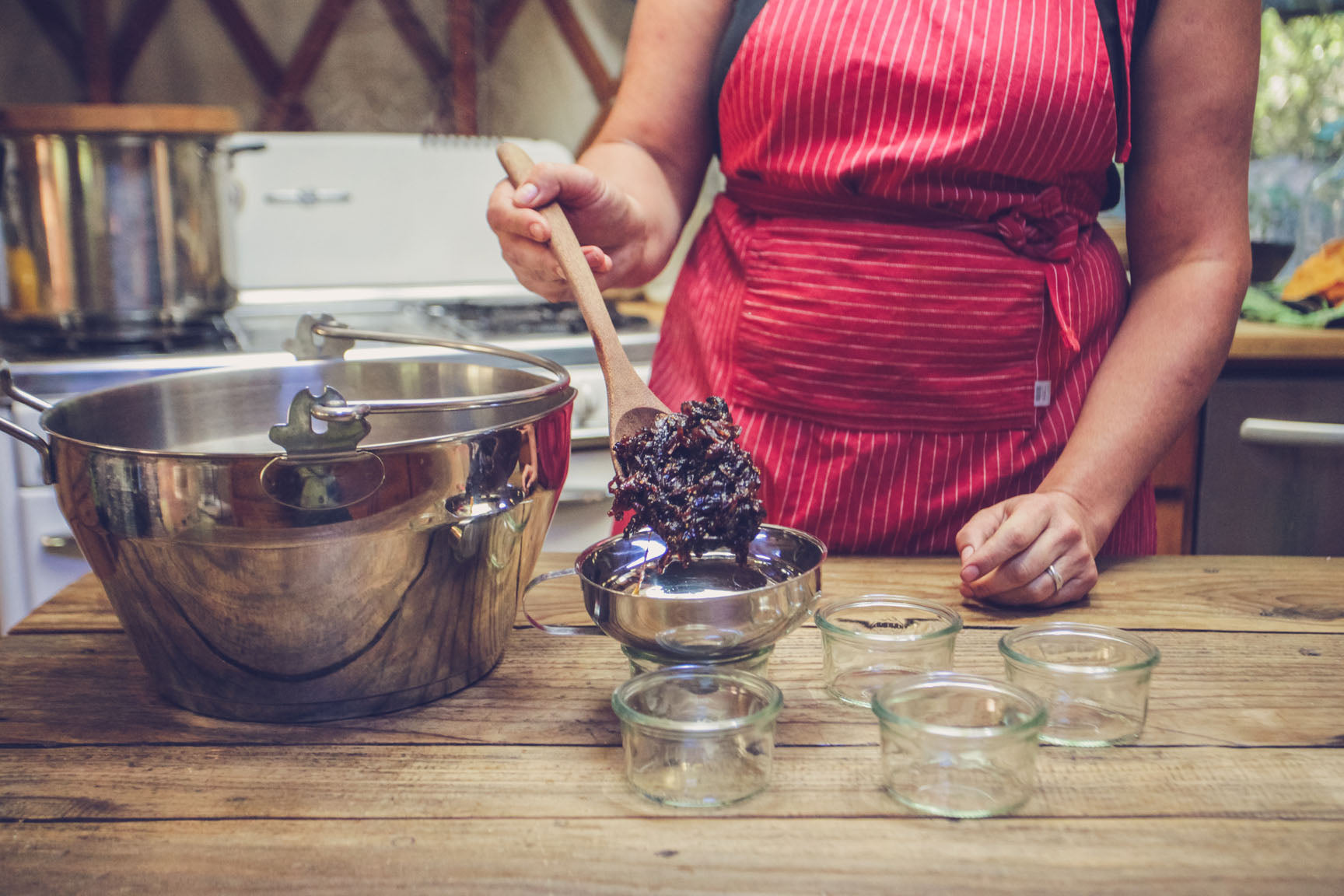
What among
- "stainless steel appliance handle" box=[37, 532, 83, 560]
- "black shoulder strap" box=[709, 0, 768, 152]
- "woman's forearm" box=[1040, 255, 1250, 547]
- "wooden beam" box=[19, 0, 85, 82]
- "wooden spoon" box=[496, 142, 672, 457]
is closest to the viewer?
"wooden spoon" box=[496, 142, 672, 457]

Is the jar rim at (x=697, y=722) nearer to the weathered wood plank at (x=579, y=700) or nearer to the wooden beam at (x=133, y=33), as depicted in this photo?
the weathered wood plank at (x=579, y=700)

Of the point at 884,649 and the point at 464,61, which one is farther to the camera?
the point at 464,61

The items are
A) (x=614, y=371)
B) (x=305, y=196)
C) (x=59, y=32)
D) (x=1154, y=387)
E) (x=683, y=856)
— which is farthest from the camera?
(x=59, y=32)

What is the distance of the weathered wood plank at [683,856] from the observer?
421 millimetres

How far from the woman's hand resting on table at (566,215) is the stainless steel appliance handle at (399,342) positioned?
3.1 inches

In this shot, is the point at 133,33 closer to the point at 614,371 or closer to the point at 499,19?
the point at 499,19

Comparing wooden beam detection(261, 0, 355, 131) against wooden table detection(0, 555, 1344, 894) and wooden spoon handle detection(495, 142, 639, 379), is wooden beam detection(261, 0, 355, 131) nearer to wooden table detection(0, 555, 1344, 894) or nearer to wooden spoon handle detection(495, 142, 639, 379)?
wooden spoon handle detection(495, 142, 639, 379)

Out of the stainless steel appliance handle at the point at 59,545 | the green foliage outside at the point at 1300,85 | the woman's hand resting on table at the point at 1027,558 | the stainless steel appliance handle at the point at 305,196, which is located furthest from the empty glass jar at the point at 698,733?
the green foliage outside at the point at 1300,85

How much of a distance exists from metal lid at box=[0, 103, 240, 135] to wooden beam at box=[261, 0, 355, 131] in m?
0.60

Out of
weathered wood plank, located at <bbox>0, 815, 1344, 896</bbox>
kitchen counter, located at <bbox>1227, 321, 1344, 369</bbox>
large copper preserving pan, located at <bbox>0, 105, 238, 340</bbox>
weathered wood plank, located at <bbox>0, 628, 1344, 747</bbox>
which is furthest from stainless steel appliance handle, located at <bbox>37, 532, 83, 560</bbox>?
kitchen counter, located at <bbox>1227, 321, 1344, 369</bbox>

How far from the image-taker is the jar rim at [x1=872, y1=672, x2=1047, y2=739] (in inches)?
18.1

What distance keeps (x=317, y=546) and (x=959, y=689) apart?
1.00 feet

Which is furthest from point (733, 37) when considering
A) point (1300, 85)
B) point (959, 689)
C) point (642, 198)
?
point (1300, 85)

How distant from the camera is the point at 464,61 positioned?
2.08 m
